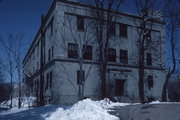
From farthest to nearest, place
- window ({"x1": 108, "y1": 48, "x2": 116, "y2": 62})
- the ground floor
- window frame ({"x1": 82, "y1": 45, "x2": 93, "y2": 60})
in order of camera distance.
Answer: window ({"x1": 108, "y1": 48, "x2": 116, "y2": 62}), window frame ({"x1": 82, "y1": 45, "x2": 93, "y2": 60}), the ground floor

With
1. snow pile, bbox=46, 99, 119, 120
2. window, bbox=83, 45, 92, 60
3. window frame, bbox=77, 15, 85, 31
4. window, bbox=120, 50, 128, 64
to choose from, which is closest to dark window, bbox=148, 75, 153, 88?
window, bbox=120, 50, 128, 64

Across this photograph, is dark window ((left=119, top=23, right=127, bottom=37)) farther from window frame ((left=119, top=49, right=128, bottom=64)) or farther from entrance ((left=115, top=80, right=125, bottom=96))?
entrance ((left=115, top=80, right=125, bottom=96))

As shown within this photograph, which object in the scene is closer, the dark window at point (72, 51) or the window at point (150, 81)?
the dark window at point (72, 51)

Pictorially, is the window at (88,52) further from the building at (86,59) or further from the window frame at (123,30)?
the window frame at (123,30)

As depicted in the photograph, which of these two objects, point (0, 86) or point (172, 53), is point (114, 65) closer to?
point (172, 53)

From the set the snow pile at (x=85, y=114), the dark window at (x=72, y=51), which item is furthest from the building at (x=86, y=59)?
the snow pile at (x=85, y=114)

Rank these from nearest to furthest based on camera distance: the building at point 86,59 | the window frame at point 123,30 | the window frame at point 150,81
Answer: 1. the building at point 86,59
2. the window frame at point 123,30
3. the window frame at point 150,81

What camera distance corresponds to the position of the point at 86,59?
23359mm

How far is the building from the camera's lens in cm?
2173

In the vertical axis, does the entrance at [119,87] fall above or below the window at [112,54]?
below

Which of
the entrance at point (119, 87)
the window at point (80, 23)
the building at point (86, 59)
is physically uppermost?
the window at point (80, 23)

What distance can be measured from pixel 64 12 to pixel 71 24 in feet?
5.17

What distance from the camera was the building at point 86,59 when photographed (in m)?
21.7

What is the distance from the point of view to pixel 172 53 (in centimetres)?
2120
